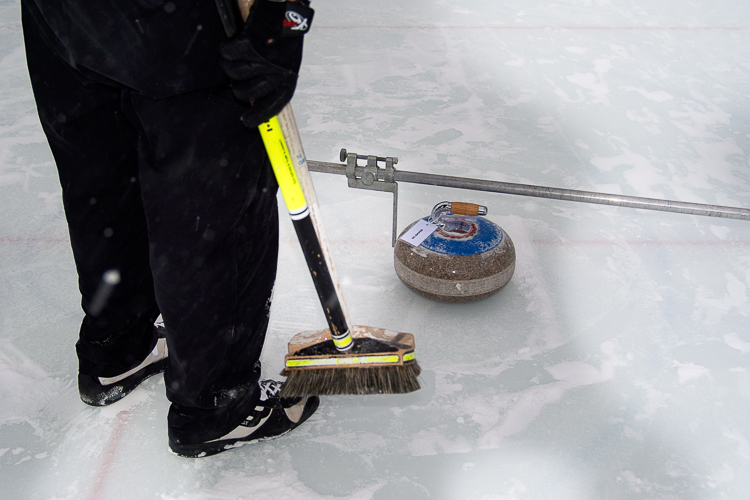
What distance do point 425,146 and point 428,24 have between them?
5.74ft

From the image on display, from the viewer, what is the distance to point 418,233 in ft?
5.21

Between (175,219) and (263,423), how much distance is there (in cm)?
A: 51

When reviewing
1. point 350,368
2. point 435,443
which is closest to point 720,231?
point 435,443

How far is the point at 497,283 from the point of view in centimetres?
155

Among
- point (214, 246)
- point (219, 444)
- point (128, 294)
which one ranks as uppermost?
point (214, 246)

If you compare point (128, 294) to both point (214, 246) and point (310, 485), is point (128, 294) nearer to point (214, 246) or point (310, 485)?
point (214, 246)

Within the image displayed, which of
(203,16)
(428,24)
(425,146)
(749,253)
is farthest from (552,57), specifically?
(203,16)

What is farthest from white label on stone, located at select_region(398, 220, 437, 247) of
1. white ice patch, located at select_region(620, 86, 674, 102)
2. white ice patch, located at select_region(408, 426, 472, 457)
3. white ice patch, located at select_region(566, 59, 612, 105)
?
white ice patch, located at select_region(620, 86, 674, 102)

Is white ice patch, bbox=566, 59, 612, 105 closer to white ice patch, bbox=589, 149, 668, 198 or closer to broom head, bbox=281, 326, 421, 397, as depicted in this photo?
white ice patch, bbox=589, 149, 668, 198

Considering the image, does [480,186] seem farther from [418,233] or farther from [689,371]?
[689,371]

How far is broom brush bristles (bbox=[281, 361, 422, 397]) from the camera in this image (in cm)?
118

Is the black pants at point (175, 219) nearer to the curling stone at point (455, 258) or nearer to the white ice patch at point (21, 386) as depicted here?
the white ice patch at point (21, 386)

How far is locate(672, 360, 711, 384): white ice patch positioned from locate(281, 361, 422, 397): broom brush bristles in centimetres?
70

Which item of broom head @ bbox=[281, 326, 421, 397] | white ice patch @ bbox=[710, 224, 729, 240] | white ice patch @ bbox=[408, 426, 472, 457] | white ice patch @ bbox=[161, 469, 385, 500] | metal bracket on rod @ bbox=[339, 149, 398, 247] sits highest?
metal bracket on rod @ bbox=[339, 149, 398, 247]
